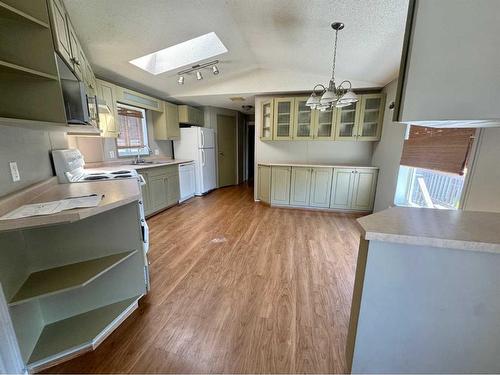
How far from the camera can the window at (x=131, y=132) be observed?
11.9 ft

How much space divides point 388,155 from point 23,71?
393 cm

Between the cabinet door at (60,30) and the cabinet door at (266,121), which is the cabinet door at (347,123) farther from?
the cabinet door at (60,30)

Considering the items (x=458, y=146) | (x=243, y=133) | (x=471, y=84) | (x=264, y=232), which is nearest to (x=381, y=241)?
(x=471, y=84)

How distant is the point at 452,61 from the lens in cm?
70

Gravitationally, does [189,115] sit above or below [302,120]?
above

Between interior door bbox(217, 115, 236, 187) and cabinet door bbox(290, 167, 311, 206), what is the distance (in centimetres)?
247

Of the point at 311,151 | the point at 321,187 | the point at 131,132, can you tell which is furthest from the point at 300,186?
the point at 131,132

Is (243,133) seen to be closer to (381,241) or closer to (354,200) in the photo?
(354,200)

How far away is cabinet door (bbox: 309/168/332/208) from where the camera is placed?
3748 millimetres

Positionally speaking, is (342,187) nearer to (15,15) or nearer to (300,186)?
(300,186)

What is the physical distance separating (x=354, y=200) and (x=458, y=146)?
2063mm

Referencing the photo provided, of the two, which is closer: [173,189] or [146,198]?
[146,198]

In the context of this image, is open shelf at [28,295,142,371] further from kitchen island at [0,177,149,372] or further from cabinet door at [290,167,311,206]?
cabinet door at [290,167,311,206]

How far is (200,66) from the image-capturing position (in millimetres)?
3107
